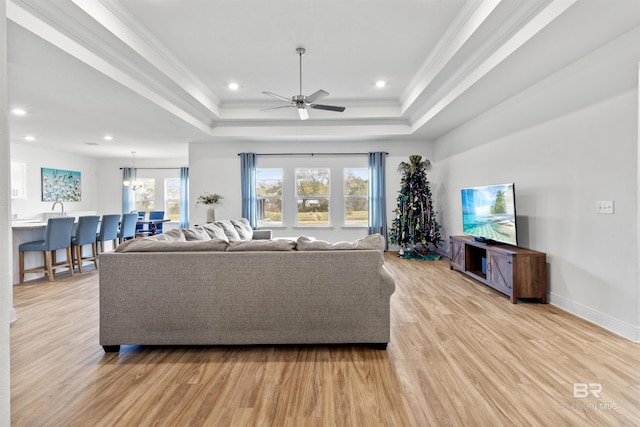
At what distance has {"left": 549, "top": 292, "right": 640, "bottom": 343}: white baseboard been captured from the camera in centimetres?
253

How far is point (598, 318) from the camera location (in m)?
2.85

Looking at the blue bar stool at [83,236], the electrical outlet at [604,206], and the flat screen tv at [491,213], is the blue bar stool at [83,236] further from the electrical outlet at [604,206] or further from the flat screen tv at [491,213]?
the electrical outlet at [604,206]

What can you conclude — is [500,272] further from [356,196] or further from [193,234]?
[356,196]

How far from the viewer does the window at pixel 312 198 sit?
726cm

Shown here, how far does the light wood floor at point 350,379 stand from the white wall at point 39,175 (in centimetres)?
625

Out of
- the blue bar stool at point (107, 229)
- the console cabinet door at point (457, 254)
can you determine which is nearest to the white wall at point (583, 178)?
the console cabinet door at point (457, 254)

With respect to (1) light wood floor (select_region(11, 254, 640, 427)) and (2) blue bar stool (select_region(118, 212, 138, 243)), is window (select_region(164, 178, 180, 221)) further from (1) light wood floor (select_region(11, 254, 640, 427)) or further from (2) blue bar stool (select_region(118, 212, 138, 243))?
(1) light wood floor (select_region(11, 254, 640, 427))

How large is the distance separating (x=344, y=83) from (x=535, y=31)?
2.74 metres

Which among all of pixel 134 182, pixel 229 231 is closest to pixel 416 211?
pixel 229 231

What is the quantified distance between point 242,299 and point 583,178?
333 centimetres

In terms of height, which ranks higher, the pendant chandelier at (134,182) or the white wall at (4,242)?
the pendant chandelier at (134,182)

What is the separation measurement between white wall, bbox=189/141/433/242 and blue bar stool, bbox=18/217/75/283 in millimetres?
2554

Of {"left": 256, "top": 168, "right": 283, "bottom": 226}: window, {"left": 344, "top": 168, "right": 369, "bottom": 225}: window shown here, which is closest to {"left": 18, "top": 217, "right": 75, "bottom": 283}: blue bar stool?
{"left": 256, "top": 168, "right": 283, "bottom": 226}: window

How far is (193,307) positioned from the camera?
2.37 m
